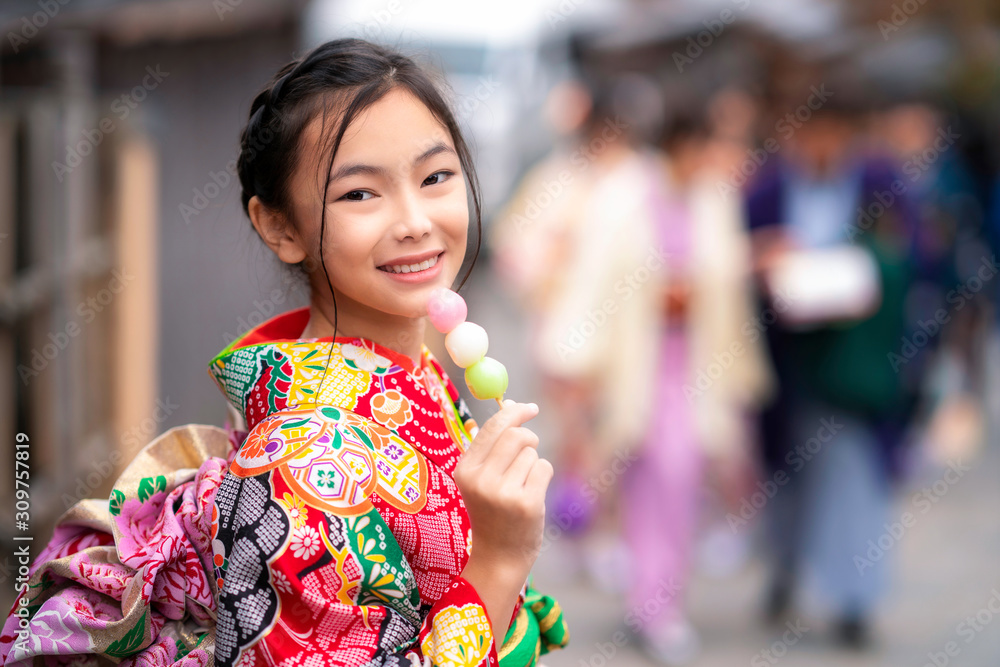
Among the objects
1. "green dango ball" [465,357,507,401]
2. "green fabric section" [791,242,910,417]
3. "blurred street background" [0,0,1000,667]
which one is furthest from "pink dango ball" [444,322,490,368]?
"green fabric section" [791,242,910,417]

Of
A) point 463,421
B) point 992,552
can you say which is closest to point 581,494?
point 992,552

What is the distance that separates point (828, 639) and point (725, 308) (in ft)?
5.88

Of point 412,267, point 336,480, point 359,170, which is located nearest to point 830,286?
point 412,267

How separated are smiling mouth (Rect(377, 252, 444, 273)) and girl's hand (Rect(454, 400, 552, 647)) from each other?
29 cm

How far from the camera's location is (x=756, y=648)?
493 centimetres

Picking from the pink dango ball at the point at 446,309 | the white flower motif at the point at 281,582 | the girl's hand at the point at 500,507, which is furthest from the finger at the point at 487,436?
the white flower motif at the point at 281,582

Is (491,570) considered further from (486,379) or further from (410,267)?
(410,267)

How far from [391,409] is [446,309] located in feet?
0.62

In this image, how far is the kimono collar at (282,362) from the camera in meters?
1.59

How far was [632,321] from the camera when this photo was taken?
526 centimetres

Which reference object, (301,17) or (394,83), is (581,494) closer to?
(301,17)

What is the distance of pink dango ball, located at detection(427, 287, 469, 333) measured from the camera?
164 cm

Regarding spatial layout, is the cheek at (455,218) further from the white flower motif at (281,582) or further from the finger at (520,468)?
the white flower motif at (281,582)

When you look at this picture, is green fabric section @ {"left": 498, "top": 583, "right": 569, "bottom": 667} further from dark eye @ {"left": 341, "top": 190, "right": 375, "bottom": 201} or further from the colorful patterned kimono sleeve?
dark eye @ {"left": 341, "top": 190, "right": 375, "bottom": 201}
